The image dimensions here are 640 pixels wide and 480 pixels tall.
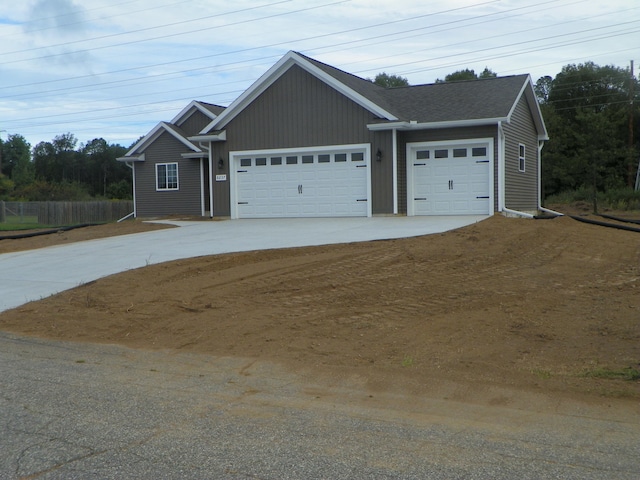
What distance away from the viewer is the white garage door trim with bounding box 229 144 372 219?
20812 mm

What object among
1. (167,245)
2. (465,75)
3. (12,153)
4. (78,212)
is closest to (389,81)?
(465,75)

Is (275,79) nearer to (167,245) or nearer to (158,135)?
(167,245)

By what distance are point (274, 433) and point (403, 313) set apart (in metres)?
4.11

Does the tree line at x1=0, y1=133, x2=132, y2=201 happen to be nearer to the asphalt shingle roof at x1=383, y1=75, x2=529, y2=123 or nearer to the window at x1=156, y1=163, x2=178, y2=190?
the window at x1=156, y1=163, x2=178, y2=190

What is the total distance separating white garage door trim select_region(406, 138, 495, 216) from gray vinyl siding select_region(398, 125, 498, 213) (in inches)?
3.8

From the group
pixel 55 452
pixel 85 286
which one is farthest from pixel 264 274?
pixel 55 452

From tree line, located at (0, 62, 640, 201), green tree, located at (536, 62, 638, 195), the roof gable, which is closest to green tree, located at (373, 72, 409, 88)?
tree line, located at (0, 62, 640, 201)

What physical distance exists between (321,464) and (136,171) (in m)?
27.1

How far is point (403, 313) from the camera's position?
8898 mm

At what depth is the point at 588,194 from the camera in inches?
1444

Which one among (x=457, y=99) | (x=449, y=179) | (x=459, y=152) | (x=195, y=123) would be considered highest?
(x=195, y=123)

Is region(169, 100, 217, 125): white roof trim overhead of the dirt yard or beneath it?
overhead

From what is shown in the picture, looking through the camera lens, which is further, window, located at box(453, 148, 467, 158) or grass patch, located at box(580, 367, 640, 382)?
window, located at box(453, 148, 467, 158)

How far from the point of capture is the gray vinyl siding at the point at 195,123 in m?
30.0
